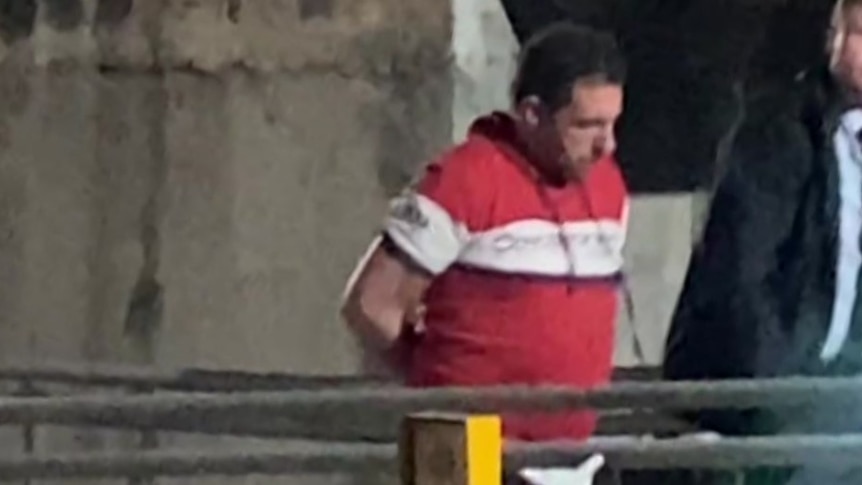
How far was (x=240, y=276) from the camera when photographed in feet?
9.03

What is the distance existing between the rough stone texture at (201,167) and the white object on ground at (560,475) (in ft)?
3.66

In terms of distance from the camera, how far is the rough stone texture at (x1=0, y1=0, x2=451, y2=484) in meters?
2.66

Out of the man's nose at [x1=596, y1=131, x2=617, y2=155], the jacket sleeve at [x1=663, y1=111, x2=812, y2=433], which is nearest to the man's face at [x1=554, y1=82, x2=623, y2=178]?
Answer: the man's nose at [x1=596, y1=131, x2=617, y2=155]

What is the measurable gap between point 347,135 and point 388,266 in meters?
0.82

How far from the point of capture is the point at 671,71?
8.83ft

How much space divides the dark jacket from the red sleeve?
0.20 m

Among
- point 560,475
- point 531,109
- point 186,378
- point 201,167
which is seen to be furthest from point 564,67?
point 201,167

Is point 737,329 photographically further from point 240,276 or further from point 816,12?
point 240,276

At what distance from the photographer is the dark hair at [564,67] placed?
1870 mm

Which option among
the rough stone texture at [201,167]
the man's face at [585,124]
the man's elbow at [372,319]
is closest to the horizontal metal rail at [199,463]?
the man's elbow at [372,319]

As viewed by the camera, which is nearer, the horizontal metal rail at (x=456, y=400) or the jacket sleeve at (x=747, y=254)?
the horizontal metal rail at (x=456, y=400)

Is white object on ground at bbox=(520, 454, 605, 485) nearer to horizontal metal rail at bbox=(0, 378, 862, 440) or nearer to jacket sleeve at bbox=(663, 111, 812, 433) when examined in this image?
horizontal metal rail at bbox=(0, 378, 862, 440)

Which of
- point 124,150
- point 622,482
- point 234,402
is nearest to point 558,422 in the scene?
point 622,482

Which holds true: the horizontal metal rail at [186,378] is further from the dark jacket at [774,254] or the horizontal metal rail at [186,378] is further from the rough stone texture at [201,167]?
the dark jacket at [774,254]
